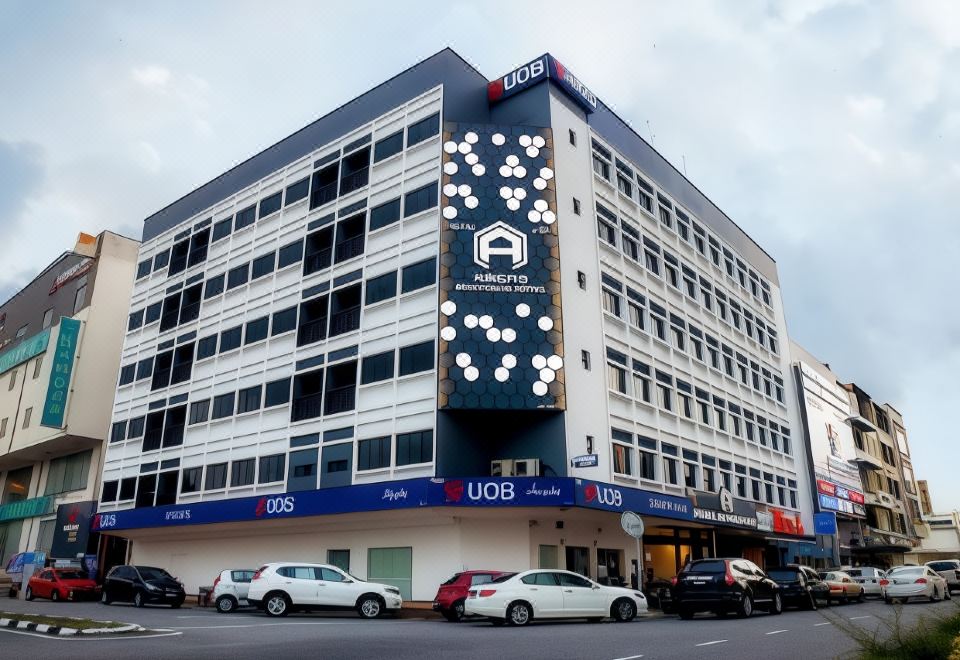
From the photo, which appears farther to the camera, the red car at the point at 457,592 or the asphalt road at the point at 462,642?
the red car at the point at 457,592

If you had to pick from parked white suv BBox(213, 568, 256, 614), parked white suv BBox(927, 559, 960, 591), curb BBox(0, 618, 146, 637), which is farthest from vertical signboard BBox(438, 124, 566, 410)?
parked white suv BBox(927, 559, 960, 591)

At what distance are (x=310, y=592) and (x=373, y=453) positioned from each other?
7.31 m

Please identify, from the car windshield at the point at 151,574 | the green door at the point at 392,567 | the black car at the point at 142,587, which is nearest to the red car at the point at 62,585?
the black car at the point at 142,587

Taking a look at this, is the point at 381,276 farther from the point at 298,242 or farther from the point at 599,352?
the point at 599,352

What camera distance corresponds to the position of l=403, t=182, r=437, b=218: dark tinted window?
101 ft

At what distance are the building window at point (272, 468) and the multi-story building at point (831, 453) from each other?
1258 inches

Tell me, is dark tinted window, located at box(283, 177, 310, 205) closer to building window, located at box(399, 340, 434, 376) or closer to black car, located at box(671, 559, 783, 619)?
building window, located at box(399, 340, 434, 376)

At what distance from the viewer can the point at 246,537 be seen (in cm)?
3366

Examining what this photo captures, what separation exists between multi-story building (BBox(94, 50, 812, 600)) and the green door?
83 millimetres

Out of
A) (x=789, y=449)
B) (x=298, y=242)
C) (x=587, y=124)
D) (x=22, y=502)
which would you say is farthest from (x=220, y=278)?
(x=789, y=449)

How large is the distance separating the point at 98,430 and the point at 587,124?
3141cm

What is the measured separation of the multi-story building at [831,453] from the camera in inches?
1907

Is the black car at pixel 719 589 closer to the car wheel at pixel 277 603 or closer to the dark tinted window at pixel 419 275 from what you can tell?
the car wheel at pixel 277 603

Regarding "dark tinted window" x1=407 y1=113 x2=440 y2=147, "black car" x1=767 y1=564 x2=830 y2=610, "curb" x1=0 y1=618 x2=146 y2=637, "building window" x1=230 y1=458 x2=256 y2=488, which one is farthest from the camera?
"building window" x1=230 y1=458 x2=256 y2=488
